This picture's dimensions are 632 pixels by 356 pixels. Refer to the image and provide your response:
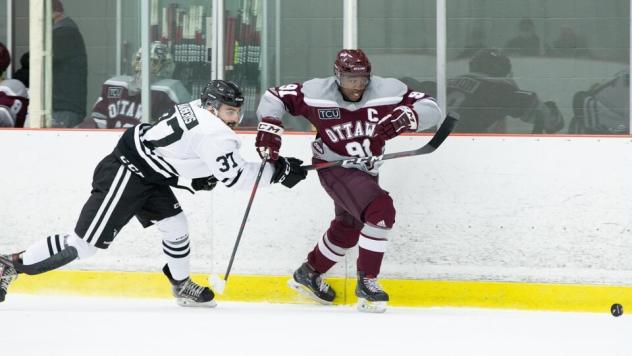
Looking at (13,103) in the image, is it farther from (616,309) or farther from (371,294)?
(616,309)

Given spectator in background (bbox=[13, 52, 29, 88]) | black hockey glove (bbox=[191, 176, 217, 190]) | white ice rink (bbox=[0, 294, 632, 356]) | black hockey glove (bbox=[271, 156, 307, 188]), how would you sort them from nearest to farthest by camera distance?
white ice rink (bbox=[0, 294, 632, 356]), black hockey glove (bbox=[271, 156, 307, 188]), black hockey glove (bbox=[191, 176, 217, 190]), spectator in background (bbox=[13, 52, 29, 88])

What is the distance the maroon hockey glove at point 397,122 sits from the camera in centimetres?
470

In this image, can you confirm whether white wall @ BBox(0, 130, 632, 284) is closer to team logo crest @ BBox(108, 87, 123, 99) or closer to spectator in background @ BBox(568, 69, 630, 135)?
spectator in background @ BBox(568, 69, 630, 135)

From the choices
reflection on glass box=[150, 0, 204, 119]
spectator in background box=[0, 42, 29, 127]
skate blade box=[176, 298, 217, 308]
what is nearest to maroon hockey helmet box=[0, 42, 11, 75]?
spectator in background box=[0, 42, 29, 127]

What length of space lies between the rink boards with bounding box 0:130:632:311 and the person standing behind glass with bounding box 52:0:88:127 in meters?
0.34

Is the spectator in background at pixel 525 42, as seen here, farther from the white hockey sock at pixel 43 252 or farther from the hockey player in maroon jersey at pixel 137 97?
the white hockey sock at pixel 43 252

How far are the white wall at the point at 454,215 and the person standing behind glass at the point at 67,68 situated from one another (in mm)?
343

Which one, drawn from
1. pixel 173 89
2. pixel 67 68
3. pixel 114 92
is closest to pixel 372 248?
pixel 173 89

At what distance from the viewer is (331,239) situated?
4.96 m

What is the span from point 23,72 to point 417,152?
2483mm

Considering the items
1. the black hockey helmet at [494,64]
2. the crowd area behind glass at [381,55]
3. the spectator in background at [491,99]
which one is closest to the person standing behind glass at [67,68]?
the crowd area behind glass at [381,55]

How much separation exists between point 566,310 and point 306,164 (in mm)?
1189

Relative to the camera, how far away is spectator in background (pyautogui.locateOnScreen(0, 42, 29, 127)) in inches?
234

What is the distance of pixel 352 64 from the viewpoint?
475 cm
